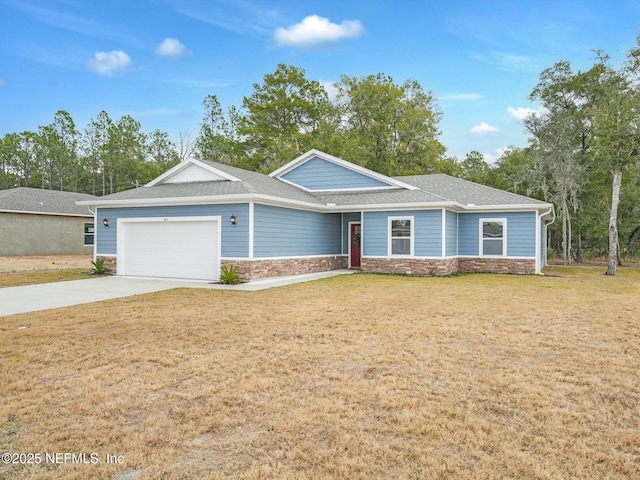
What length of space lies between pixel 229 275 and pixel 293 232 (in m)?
3.08

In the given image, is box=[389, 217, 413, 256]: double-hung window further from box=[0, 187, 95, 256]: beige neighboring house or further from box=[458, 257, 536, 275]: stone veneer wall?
box=[0, 187, 95, 256]: beige neighboring house

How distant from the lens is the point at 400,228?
15.4m

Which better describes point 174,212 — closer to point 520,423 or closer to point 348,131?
point 520,423

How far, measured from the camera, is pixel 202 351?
541cm

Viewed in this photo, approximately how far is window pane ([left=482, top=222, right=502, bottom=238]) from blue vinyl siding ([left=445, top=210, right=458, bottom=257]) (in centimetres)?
101

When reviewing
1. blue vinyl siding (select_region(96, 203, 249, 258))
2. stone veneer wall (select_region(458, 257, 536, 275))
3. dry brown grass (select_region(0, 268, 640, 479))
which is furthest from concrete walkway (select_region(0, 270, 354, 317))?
stone veneer wall (select_region(458, 257, 536, 275))

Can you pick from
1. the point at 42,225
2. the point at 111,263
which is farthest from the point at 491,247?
the point at 42,225

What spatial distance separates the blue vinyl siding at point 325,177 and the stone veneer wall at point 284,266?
2.94 m

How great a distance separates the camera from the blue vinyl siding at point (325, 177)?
1738 cm

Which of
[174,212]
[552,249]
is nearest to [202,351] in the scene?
[174,212]

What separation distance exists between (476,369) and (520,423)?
1.33 m

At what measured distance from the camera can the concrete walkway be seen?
28.8 ft

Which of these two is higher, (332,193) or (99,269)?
(332,193)

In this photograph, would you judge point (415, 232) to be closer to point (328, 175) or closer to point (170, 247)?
point (328, 175)
